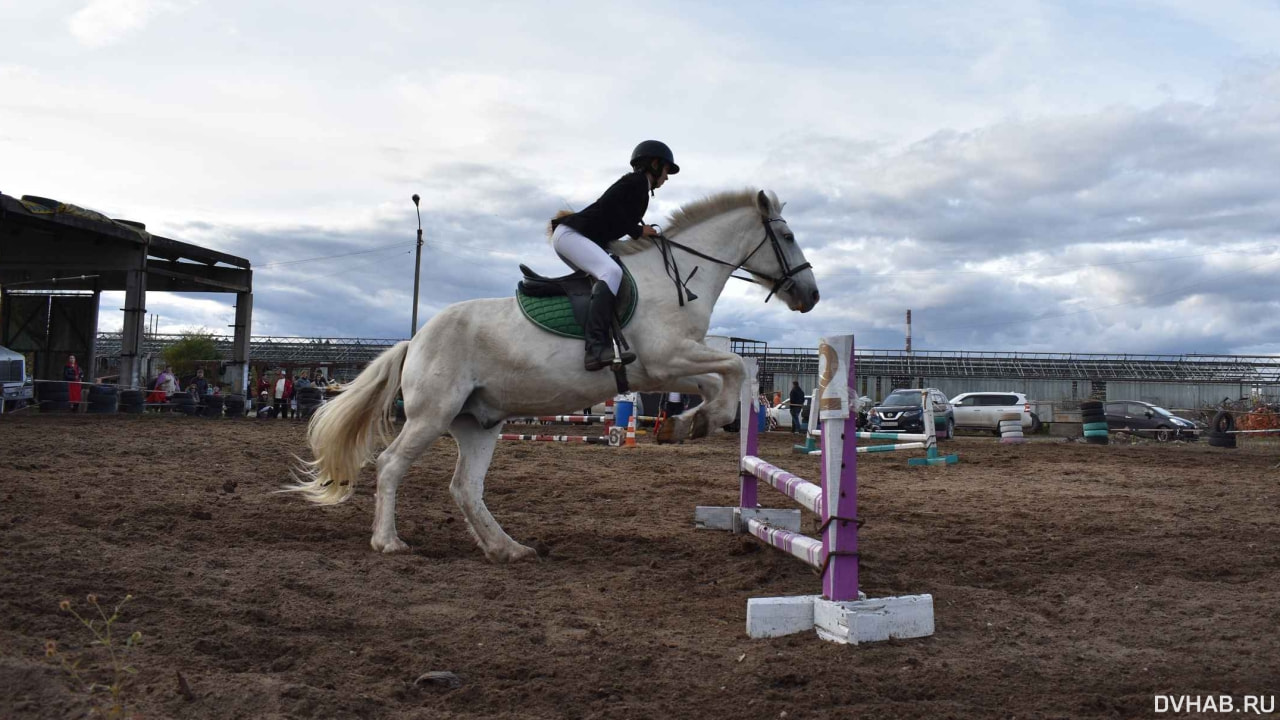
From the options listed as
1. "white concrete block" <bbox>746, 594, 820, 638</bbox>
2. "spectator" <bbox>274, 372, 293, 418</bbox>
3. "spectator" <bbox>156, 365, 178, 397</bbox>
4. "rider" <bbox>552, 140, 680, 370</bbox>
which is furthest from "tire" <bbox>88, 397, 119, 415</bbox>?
"white concrete block" <bbox>746, 594, 820, 638</bbox>

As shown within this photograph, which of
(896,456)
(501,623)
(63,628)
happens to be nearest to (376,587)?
(501,623)

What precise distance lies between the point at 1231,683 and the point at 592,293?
3.45 metres

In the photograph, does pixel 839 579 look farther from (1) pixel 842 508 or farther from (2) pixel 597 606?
(2) pixel 597 606

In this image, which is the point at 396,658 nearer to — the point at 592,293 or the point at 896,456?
the point at 592,293

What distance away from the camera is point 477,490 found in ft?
18.3

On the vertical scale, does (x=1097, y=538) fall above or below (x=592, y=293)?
below

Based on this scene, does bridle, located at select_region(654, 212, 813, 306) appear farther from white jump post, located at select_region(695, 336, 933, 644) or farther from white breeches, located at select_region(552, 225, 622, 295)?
white jump post, located at select_region(695, 336, 933, 644)

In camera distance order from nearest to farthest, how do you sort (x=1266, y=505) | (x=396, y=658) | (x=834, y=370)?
(x=396, y=658)
(x=834, y=370)
(x=1266, y=505)

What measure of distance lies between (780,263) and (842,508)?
2.36m

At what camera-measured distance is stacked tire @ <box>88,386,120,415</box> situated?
782 inches

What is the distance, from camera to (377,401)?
598 cm

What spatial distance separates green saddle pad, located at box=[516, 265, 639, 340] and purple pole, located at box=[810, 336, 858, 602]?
1764mm

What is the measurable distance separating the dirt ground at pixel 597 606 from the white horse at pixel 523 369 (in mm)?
464

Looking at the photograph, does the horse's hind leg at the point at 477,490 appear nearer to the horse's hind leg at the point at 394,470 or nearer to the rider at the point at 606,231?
the horse's hind leg at the point at 394,470
